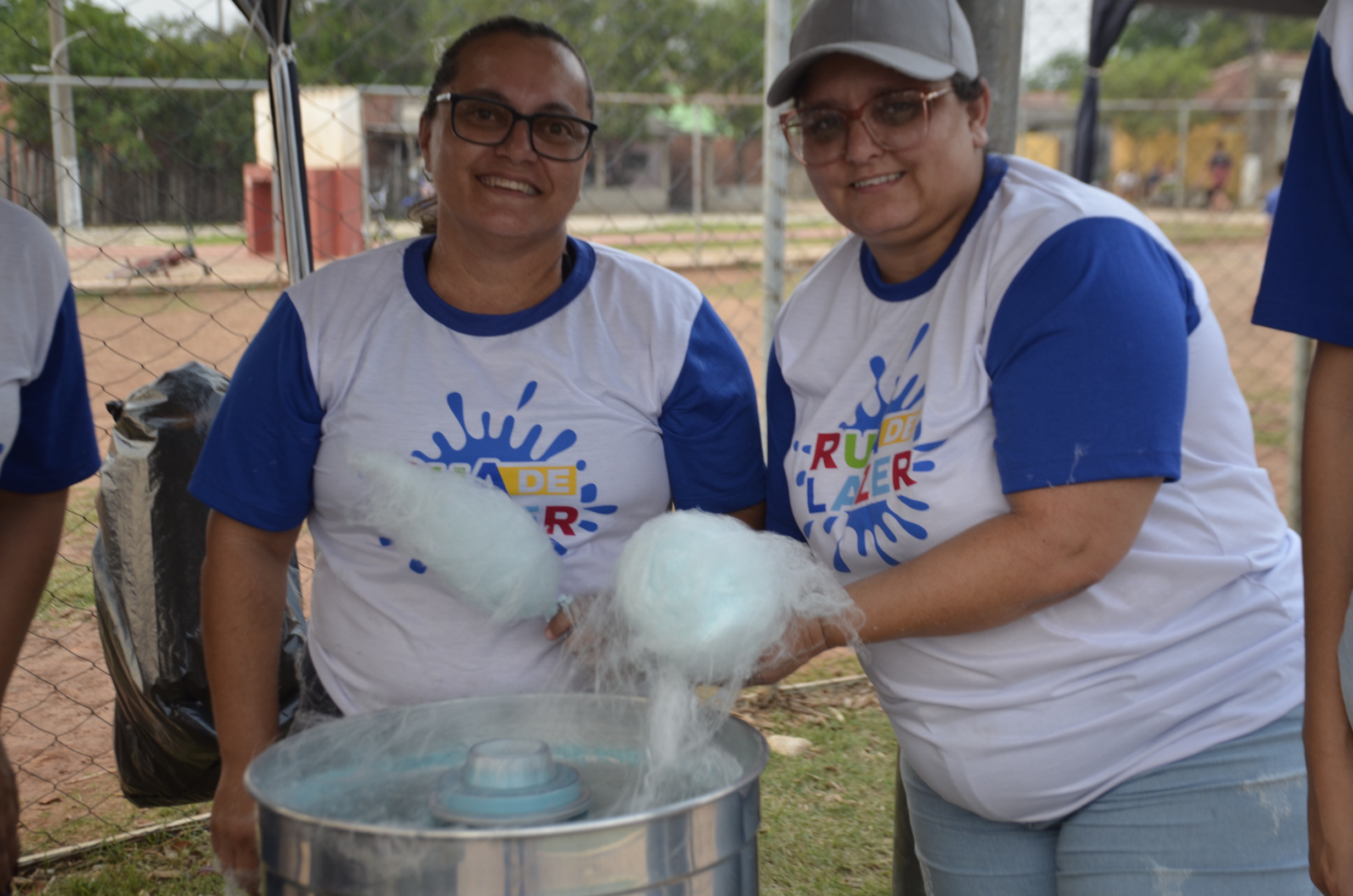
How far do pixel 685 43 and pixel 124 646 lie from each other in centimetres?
1431

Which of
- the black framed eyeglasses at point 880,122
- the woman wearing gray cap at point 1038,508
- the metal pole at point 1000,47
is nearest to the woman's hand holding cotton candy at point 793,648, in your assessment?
the woman wearing gray cap at point 1038,508

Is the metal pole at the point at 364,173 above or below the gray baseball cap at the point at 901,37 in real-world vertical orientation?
above

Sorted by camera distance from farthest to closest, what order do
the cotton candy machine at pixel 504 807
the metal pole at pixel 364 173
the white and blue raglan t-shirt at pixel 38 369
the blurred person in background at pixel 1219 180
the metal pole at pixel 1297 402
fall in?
the blurred person in background at pixel 1219 180, the metal pole at pixel 364 173, the metal pole at pixel 1297 402, the white and blue raglan t-shirt at pixel 38 369, the cotton candy machine at pixel 504 807

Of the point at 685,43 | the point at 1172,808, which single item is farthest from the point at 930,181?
the point at 685,43

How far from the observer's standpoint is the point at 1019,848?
1412 millimetres

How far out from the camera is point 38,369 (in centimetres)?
143

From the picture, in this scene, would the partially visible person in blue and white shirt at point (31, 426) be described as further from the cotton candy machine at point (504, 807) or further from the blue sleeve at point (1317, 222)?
the blue sleeve at point (1317, 222)

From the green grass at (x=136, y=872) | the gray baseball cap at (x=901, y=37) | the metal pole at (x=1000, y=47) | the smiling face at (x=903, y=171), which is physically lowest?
the green grass at (x=136, y=872)

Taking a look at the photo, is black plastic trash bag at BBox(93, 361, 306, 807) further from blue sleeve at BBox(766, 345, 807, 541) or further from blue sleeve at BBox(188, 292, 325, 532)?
blue sleeve at BBox(766, 345, 807, 541)

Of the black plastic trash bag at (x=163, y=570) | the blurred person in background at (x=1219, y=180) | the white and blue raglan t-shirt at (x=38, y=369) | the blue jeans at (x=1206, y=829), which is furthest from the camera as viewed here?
the blurred person in background at (x=1219, y=180)

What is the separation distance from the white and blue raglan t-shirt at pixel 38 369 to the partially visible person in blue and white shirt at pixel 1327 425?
1.48 m

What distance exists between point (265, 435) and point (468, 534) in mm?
382

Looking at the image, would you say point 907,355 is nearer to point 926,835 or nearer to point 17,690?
point 926,835

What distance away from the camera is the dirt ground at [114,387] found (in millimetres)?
3016
